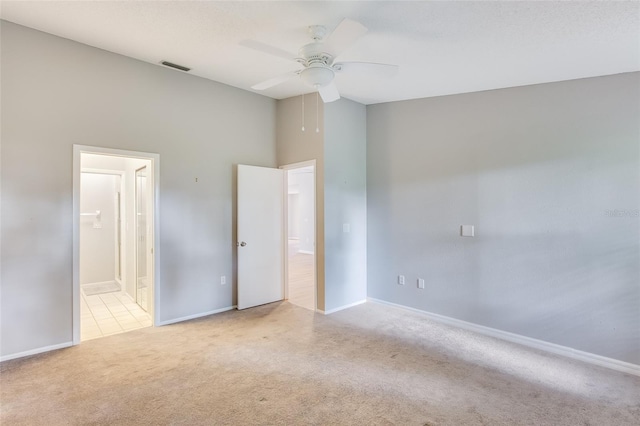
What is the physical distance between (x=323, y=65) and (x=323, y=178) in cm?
190

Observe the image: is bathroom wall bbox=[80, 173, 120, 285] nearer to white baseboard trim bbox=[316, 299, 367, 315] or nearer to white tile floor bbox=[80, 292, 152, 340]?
white tile floor bbox=[80, 292, 152, 340]

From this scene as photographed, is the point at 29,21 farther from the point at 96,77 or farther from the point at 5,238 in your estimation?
the point at 5,238

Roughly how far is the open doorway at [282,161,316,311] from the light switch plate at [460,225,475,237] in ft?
6.23

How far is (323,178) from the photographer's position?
4.37 m

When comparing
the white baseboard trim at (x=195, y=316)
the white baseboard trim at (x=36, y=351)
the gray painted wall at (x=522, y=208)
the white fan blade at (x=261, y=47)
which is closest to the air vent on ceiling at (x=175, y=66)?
the white fan blade at (x=261, y=47)

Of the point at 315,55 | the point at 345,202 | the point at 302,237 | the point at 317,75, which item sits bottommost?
the point at 302,237

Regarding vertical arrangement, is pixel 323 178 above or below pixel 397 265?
above

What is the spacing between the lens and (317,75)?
2.63 m

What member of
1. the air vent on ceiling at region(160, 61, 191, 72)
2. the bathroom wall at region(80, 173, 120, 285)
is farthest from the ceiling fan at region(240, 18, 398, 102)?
the bathroom wall at region(80, 173, 120, 285)

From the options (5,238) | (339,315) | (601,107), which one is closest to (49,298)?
(5,238)

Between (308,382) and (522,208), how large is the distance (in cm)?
286

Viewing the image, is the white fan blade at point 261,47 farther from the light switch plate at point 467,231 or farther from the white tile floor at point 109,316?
the white tile floor at point 109,316

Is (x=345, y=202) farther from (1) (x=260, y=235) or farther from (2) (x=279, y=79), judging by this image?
(2) (x=279, y=79)

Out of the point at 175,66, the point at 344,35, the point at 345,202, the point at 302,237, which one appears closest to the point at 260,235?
the point at 345,202
